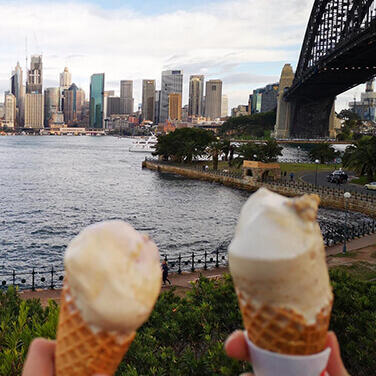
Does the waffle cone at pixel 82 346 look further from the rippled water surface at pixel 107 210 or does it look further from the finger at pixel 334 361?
the rippled water surface at pixel 107 210

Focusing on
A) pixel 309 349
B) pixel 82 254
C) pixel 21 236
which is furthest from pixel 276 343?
pixel 21 236

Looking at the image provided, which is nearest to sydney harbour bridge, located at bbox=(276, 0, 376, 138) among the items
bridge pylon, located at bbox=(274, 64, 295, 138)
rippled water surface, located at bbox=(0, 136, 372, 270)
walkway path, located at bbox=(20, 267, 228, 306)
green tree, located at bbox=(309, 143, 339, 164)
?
bridge pylon, located at bbox=(274, 64, 295, 138)

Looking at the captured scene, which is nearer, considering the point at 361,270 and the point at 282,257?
the point at 282,257

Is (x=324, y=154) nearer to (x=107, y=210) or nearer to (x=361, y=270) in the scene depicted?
(x=107, y=210)

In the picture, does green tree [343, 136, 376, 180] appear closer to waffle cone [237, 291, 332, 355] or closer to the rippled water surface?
the rippled water surface

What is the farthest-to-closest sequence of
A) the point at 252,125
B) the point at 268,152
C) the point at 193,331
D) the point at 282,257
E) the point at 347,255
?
the point at 252,125 < the point at 268,152 < the point at 347,255 < the point at 193,331 < the point at 282,257

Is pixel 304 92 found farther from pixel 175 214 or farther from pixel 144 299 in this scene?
pixel 144 299

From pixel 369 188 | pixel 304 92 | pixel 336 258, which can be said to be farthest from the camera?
pixel 304 92

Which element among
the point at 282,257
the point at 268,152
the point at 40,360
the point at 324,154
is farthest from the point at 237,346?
the point at 324,154
